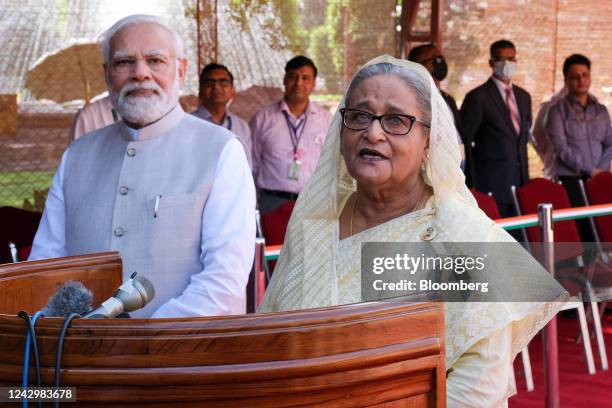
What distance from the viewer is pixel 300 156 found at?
23.8 feet

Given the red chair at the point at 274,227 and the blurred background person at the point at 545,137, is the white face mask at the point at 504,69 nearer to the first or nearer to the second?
the blurred background person at the point at 545,137

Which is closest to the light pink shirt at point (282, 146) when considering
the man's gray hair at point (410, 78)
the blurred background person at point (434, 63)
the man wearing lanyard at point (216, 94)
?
the man wearing lanyard at point (216, 94)

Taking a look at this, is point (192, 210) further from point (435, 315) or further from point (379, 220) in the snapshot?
point (435, 315)

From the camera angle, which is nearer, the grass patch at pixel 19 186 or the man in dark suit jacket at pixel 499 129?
the man in dark suit jacket at pixel 499 129

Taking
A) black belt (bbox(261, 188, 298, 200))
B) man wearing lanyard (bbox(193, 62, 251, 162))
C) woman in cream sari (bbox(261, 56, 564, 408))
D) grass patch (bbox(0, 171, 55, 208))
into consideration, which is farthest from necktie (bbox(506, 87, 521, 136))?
woman in cream sari (bbox(261, 56, 564, 408))

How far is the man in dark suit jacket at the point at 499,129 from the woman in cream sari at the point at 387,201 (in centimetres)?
547

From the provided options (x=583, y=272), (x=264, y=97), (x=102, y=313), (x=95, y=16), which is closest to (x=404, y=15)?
(x=264, y=97)

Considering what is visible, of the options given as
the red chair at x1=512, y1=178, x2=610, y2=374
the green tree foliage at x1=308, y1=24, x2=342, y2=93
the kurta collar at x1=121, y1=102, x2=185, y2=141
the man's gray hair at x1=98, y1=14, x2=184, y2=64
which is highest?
the green tree foliage at x1=308, y1=24, x2=342, y2=93

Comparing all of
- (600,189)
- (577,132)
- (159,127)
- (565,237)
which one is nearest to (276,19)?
(577,132)

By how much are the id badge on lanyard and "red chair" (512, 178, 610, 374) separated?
6.04 ft

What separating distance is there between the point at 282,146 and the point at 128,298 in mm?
5936

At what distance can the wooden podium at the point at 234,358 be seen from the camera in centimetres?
100

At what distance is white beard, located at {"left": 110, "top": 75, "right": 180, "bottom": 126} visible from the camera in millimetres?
2830

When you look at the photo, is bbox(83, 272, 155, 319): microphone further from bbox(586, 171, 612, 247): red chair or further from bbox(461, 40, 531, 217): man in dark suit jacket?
bbox(461, 40, 531, 217): man in dark suit jacket
